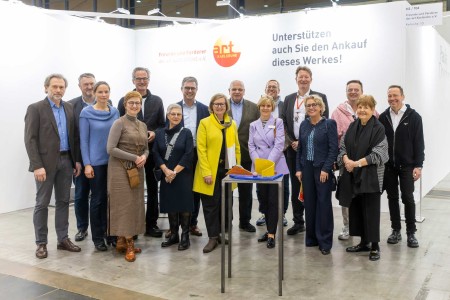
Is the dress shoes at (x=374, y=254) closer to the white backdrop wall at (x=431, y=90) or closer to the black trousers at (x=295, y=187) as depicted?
the black trousers at (x=295, y=187)

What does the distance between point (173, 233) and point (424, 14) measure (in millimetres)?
3793

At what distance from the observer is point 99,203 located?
4.07 meters

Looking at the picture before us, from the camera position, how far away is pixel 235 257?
3.92 metres

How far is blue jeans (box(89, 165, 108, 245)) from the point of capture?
401cm

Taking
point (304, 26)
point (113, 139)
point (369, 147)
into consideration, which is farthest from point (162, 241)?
point (304, 26)

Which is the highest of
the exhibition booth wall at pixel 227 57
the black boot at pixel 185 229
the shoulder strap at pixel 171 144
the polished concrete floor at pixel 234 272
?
the exhibition booth wall at pixel 227 57

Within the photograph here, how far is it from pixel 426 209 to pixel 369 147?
2602mm

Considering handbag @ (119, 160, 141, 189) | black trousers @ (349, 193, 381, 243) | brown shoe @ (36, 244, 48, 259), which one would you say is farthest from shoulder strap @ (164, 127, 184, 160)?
black trousers @ (349, 193, 381, 243)

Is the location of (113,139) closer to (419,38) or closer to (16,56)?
(16,56)

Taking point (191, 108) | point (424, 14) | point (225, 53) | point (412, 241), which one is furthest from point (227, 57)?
point (412, 241)

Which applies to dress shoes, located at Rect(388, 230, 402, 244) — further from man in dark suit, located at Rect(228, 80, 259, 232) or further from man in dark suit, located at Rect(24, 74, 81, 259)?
man in dark suit, located at Rect(24, 74, 81, 259)

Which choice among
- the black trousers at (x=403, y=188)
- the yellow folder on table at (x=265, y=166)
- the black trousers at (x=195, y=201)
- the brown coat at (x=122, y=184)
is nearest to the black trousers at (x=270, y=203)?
the black trousers at (x=195, y=201)

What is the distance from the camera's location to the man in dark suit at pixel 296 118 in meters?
4.55

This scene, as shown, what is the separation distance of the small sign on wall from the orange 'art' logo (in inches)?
91.3
